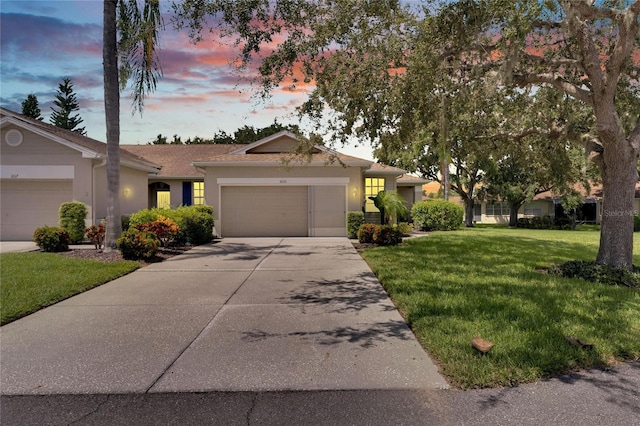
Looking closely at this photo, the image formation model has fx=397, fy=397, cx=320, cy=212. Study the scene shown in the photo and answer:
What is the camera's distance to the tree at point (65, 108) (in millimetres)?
45531

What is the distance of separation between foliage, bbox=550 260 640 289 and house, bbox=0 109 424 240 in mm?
7316

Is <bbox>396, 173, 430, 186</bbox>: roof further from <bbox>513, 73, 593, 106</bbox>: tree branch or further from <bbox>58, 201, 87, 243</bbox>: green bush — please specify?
<bbox>58, 201, 87, 243</bbox>: green bush

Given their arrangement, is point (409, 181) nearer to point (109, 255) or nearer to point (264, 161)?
point (264, 161)

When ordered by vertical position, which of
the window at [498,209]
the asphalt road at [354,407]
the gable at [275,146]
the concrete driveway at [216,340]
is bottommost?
the asphalt road at [354,407]

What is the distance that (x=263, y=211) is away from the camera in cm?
1855

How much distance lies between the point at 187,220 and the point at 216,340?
33.9 feet

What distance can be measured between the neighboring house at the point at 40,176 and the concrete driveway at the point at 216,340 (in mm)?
9321

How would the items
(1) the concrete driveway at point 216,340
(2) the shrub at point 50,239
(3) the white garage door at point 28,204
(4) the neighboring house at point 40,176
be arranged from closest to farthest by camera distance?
(1) the concrete driveway at point 216,340 < (2) the shrub at point 50,239 < (4) the neighboring house at point 40,176 < (3) the white garage door at point 28,204

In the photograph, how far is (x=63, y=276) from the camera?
8406 millimetres

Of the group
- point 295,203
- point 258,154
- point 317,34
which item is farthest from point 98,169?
point 317,34

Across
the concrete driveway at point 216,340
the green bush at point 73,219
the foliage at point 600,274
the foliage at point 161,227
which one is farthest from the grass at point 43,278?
the foliage at point 600,274

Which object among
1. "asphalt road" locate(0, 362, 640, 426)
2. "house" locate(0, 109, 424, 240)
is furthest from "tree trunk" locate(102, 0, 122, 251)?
"asphalt road" locate(0, 362, 640, 426)

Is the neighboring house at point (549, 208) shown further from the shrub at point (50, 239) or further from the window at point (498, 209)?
the shrub at point (50, 239)

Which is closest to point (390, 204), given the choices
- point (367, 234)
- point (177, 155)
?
point (367, 234)
